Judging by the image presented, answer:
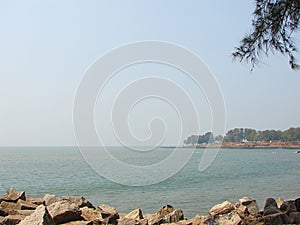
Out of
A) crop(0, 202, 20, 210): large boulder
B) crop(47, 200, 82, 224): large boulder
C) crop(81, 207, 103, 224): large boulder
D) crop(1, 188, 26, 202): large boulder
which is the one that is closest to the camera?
crop(47, 200, 82, 224): large boulder

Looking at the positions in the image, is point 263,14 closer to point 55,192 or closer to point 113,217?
point 113,217

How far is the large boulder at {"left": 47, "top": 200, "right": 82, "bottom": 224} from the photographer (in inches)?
268

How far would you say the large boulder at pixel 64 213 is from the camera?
6811 mm

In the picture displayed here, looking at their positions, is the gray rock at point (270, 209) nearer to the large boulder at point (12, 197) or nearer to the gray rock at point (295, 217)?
the gray rock at point (295, 217)

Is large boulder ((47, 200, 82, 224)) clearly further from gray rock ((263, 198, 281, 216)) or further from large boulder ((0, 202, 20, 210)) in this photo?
gray rock ((263, 198, 281, 216))

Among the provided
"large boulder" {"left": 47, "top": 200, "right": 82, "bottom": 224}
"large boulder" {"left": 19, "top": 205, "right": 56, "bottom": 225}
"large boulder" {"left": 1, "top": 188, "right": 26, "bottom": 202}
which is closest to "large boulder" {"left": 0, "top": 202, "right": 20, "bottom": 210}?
"large boulder" {"left": 1, "top": 188, "right": 26, "bottom": 202}

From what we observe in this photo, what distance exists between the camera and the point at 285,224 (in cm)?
715

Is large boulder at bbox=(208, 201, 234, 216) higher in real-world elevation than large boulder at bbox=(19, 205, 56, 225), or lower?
lower

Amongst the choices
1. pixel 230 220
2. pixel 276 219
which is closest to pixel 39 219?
pixel 230 220

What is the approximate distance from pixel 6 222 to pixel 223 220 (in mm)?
4215

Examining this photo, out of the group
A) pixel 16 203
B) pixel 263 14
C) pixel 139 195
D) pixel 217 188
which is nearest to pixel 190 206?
pixel 139 195

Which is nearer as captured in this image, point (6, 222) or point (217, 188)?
point (6, 222)

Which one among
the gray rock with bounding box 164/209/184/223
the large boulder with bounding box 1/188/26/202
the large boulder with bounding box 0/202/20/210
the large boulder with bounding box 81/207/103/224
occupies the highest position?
the large boulder with bounding box 1/188/26/202

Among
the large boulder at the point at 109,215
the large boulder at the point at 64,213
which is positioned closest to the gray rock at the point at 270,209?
the large boulder at the point at 109,215
